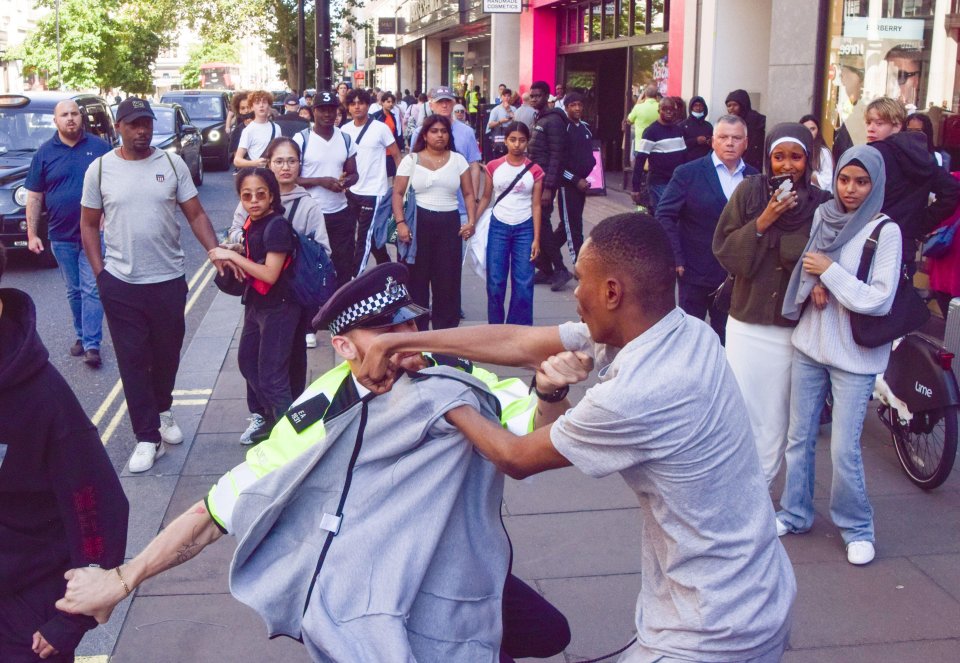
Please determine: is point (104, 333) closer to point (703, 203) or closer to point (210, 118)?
point (703, 203)

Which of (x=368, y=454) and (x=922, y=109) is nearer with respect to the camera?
(x=368, y=454)

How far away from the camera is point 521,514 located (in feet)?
17.9

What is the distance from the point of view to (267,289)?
6.07m

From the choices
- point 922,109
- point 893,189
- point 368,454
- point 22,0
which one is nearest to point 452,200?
point 893,189

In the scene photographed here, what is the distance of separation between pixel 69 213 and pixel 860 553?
644 cm

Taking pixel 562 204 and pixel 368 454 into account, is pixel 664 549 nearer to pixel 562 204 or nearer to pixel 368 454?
pixel 368 454

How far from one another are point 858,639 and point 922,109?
24.5 ft

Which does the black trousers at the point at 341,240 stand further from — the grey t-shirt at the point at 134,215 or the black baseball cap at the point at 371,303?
the black baseball cap at the point at 371,303

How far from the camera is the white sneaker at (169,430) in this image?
6538 millimetres

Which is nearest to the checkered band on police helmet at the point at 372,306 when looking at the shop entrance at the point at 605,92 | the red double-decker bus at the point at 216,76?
the shop entrance at the point at 605,92

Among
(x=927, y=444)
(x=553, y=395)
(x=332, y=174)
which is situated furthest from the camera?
(x=332, y=174)

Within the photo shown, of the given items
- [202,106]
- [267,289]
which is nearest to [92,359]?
[267,289]

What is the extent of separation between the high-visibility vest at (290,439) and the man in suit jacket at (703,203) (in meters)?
3.52

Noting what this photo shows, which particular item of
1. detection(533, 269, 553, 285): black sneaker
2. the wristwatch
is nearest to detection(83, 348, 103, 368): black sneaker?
detection(533, 269, 553, 285): black sneaker
